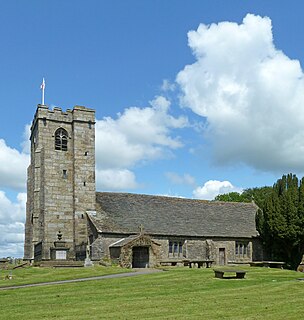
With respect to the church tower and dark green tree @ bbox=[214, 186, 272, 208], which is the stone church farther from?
dark green tree @ bbox=[214, 186, 272, 208]

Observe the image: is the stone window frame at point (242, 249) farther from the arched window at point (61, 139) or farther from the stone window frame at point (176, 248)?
the arched window at point (61, 139)

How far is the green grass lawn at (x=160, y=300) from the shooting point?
49.3 feet

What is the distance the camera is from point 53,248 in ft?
132

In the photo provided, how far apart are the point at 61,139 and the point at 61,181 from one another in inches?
157

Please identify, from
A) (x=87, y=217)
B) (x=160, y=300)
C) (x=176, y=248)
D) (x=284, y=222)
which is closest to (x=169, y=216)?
(x=176, y=248)

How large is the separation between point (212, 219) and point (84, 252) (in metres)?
13.6

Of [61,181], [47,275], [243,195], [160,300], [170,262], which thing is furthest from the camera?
[243,195]

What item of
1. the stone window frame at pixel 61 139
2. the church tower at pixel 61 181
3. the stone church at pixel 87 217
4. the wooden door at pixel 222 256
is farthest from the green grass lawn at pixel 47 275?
the wooden door at pixel 222 256

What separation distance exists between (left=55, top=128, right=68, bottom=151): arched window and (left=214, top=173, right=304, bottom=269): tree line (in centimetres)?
1902

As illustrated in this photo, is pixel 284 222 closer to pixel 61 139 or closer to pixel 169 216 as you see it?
pixel 169 216

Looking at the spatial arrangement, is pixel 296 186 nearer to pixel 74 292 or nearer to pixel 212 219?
pixel 212 219

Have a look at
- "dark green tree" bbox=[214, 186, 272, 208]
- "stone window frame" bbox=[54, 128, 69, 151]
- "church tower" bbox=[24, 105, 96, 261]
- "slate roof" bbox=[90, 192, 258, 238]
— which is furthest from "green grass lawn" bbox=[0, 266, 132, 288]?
"dark green tree" bbox=[214, 186, 272, 208]

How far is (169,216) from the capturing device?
149ft

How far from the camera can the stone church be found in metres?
41.4
